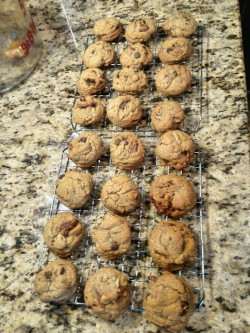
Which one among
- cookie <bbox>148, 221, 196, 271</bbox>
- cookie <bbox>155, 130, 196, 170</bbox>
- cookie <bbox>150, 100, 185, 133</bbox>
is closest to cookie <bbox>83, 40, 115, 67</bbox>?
cookie <bbox>150, 100, 185, 133</bbox>

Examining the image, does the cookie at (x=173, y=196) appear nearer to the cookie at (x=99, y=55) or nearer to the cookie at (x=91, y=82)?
the cookie at (x=91, y=82)

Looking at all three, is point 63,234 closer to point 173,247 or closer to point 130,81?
point 173,247

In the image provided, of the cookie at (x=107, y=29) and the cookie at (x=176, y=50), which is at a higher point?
the cookie at (x=107, y=29)

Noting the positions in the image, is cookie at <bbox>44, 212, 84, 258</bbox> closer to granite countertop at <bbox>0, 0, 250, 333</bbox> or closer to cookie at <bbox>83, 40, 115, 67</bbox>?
granite countertop at <bbox>0, 0, 250, 333</bbox>

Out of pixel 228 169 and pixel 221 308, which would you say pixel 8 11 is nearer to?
pixel 228 169

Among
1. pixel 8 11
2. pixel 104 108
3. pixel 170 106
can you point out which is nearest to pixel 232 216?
pixel 170 106

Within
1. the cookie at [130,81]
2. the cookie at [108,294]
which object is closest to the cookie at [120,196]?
the cookie at [108,294]
